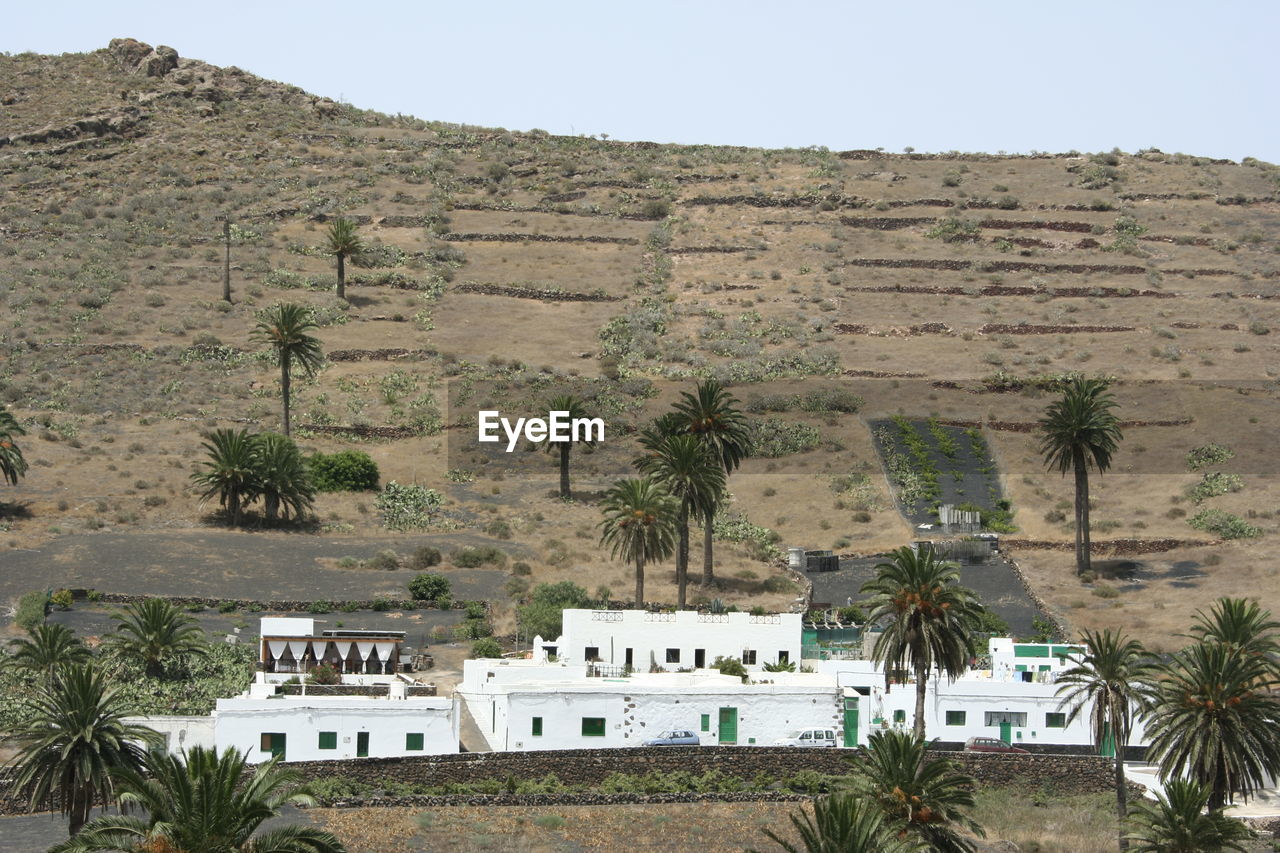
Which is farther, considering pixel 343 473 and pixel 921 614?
pixel 343 473

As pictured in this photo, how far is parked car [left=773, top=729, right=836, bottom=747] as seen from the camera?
2480 inches

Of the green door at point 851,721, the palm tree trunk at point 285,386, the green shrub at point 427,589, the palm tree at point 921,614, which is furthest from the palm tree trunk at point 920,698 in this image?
the palm tree trunk at point 285,386

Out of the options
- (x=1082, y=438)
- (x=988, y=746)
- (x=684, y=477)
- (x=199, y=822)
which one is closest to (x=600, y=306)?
(x=1082, y=438)

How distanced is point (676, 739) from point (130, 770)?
23.7 m

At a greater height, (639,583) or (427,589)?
(639,583)

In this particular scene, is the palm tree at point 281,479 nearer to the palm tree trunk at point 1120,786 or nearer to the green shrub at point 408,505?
the green shrub at point 408,505

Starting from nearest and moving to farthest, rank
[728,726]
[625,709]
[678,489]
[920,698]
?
[920,698], [625,709], [728,726], [678,489]

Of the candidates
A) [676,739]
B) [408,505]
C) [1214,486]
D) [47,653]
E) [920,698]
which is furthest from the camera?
[1214,486]

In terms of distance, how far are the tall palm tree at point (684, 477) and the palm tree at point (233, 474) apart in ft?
66.8

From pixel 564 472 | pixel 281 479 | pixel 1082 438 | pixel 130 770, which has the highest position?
pixel 1082 438

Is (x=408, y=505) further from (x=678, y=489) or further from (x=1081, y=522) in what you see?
(x=1081, y=522)

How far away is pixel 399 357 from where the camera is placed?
124m

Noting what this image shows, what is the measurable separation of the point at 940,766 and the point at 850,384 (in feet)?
246

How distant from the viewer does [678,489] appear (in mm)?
82062
